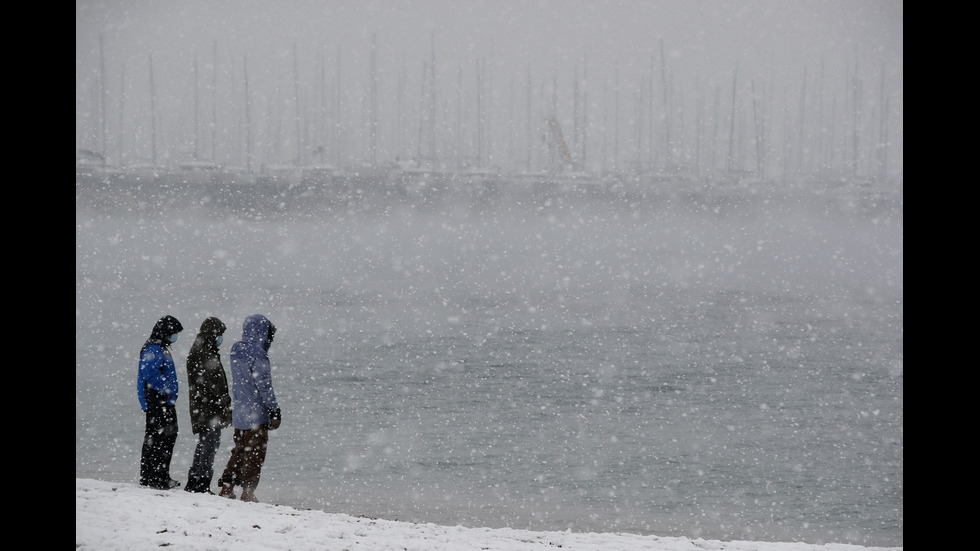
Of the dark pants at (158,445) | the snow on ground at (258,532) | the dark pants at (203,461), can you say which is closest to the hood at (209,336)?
the dark pants at (158,445)

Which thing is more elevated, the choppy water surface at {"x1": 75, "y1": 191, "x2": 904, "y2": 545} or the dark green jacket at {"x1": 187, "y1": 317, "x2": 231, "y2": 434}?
the dark green jacket at {"x1": 187, "y1": 317, "x2": 231, "y2": 434}

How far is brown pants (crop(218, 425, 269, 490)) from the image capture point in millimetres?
6379

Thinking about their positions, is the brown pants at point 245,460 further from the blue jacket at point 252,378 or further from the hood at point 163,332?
the hood at point 163,332

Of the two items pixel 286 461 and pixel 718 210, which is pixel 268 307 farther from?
pixel 718 210

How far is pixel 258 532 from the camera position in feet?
17.4

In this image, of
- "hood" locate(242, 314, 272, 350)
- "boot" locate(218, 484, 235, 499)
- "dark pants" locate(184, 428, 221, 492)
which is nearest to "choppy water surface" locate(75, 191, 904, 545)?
"boot" locate(218, 484, 235, 499)

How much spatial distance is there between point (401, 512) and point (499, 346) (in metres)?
18.6

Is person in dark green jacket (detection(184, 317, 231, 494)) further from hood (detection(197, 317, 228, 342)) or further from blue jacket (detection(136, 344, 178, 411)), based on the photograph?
blue jacket (detection(136, 344, 178, 411))

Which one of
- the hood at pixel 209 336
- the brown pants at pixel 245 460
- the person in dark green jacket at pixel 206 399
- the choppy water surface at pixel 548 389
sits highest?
the hood at pixel 209 336

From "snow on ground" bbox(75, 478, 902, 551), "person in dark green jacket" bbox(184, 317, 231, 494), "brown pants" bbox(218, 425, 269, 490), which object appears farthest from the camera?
"brown pants" bbox(218, 425, 269, 490)

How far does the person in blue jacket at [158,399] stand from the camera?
607cm

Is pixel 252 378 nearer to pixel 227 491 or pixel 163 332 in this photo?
pixel 163 332

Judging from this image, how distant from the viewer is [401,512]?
10195 mm
